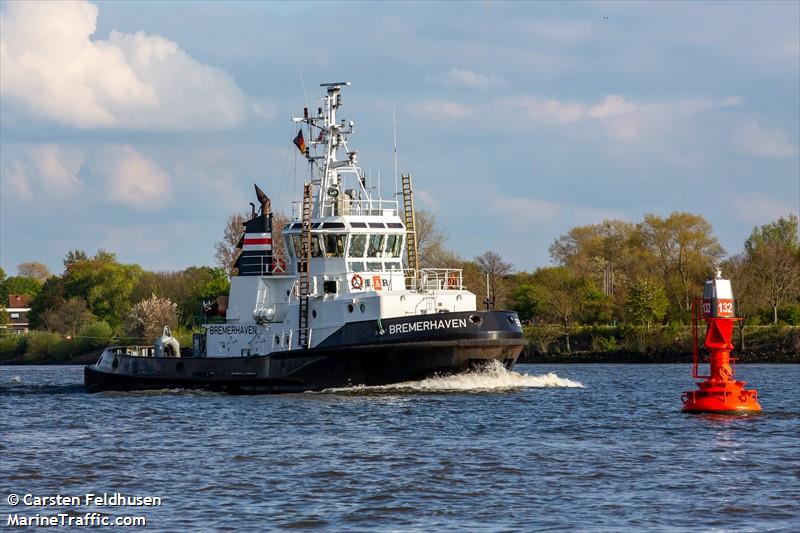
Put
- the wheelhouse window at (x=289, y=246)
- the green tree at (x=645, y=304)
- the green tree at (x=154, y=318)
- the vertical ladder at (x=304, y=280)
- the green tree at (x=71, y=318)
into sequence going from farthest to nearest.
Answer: the green tree at (x=71, y=318), the green tree at (x=154, y=318), the green tree at (x=645, y=304), the wheelhouse window at (x=289, y=246), the vertical ladder at (x=304, y=280)

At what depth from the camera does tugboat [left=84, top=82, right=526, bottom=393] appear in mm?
34531

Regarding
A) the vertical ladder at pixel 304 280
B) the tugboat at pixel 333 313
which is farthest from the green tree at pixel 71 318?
the vertical ladder at pixel 304 280

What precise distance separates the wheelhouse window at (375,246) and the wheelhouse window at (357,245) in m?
0.19

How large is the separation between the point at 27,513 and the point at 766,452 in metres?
12.6

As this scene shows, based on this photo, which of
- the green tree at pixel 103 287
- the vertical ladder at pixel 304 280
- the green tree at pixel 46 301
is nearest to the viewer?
the vertical ladder at pixel 304 280

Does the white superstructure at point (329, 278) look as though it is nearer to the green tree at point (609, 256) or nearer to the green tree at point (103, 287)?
the green tree at point (609, 256)

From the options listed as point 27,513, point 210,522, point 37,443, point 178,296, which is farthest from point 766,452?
point 178,296

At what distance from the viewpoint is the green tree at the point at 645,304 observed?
7525cm

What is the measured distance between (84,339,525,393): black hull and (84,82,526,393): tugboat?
3cm

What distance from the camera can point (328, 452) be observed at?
2380cm

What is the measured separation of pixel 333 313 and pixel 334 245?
7.72ft

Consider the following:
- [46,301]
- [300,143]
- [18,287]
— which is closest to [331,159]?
[300,143]

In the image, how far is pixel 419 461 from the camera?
22406 mm

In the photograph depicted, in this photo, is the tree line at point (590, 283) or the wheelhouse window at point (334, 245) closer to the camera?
the wheelhouse window at point (334, 245)
